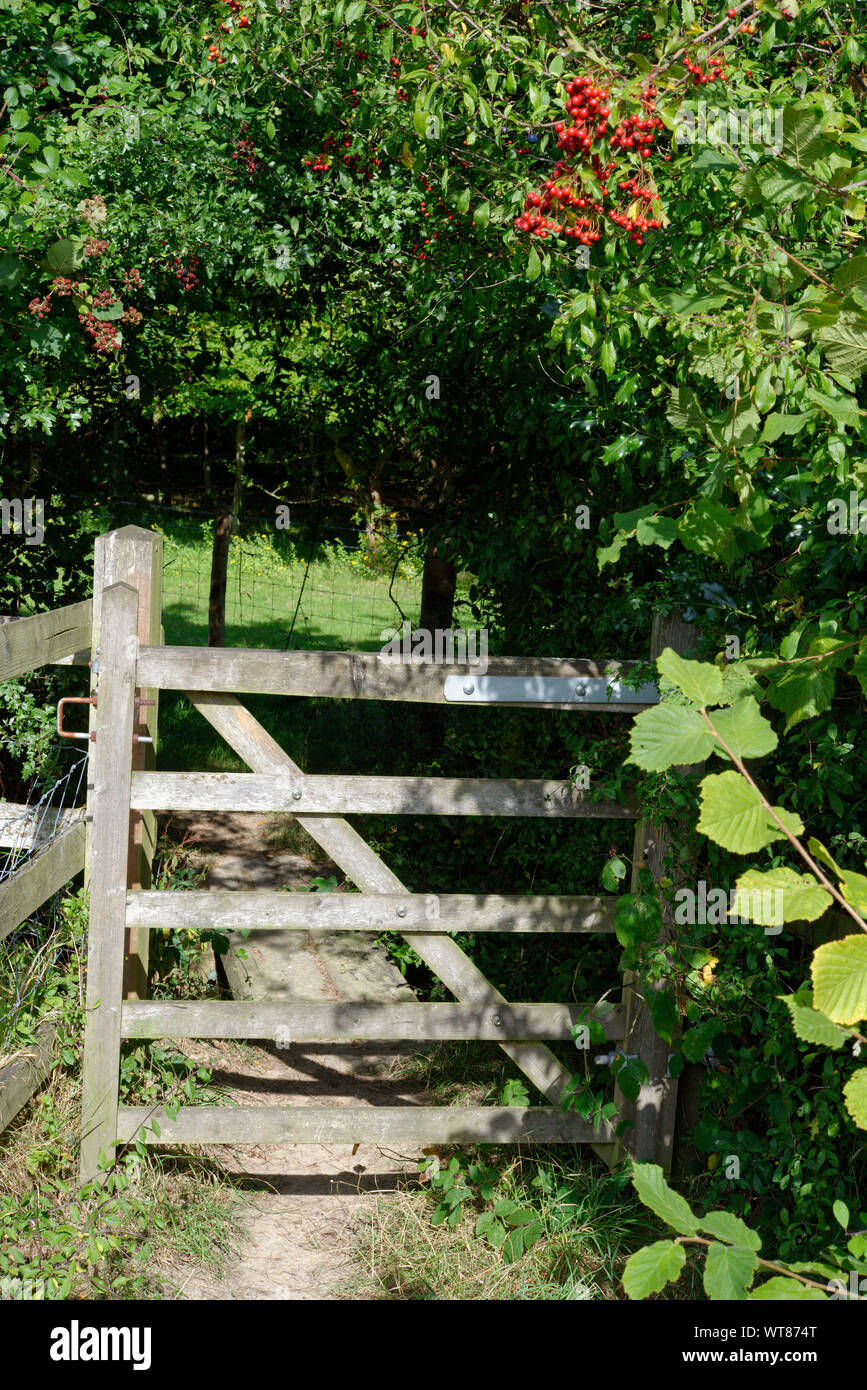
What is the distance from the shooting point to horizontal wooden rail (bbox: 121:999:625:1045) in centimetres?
323

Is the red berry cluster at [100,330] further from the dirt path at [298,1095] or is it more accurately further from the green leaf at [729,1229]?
the green leaf at [729,1229]

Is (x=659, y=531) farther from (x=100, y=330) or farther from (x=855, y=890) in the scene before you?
(x=100, y=330)

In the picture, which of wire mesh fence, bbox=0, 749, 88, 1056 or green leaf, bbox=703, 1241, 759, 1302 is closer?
green leaf, bbox=703, 1241, 759, 1302

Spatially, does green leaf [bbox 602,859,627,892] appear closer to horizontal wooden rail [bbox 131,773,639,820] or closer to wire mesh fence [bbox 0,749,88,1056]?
horizontal wooden rail [bbox 131,773,639,820]

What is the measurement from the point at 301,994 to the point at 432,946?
1659 millimetres

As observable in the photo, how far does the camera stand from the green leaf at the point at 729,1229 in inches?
62.4

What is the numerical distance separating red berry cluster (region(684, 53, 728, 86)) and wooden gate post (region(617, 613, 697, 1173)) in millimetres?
1412

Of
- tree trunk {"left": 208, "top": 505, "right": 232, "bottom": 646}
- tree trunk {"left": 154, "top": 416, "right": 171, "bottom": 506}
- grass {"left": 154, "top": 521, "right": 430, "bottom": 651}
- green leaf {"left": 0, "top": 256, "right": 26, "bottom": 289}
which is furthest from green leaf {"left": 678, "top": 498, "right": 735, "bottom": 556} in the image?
tree trunk {"left": 154, "top": 416, "right": 171, "bottom": 506}

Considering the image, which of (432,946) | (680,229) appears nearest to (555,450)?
(680,229)

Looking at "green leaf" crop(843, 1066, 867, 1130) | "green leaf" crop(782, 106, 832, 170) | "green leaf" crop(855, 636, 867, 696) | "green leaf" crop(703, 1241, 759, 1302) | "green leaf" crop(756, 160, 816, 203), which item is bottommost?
"green leaf" crop(703, 1241, 759, 1302)

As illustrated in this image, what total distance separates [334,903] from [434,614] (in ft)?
10.2

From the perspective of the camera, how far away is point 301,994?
15.6 feet

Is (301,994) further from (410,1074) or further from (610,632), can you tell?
(610,632)

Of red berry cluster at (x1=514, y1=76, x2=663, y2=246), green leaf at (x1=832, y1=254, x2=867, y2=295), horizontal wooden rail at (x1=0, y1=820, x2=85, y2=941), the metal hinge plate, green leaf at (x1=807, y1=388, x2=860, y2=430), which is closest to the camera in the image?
green leaf at (x1=832, y1=254, x2=867, y2=295)
